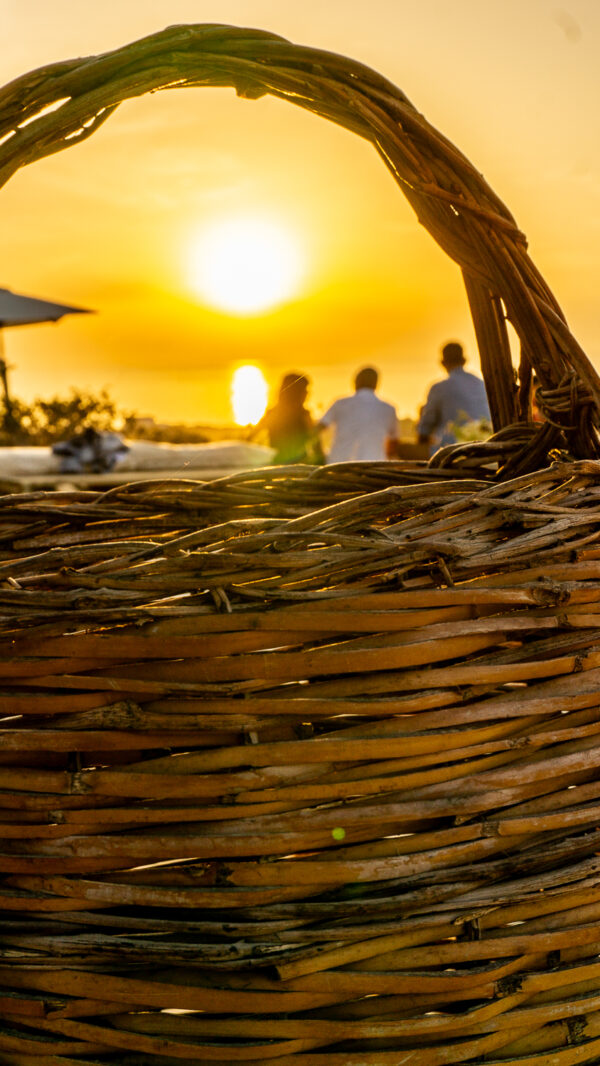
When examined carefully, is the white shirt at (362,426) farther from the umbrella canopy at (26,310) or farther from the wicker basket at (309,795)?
the umbrella canopy at (26,310)

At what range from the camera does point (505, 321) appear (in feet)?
2.92

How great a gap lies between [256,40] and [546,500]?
17.0 inches

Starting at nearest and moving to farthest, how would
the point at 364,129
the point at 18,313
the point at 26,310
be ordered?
the point at 364,129 < the point at 18,313 < the point at 26,310

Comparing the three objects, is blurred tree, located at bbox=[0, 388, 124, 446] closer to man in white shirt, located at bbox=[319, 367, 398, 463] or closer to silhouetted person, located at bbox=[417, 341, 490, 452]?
man in white shirt, located at bbox=[319, 367, 398, 463]

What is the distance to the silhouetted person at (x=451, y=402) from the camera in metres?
4.30

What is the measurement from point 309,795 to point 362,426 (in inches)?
156

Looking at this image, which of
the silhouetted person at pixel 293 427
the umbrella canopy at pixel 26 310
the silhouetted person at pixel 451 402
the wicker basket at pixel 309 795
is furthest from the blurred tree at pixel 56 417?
the wicker basket at pixel 309 795

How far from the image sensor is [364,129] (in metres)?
0.77

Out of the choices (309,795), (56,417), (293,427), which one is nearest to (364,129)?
(309,795)

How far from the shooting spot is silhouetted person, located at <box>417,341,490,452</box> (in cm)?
430

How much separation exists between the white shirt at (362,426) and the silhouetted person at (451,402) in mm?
189

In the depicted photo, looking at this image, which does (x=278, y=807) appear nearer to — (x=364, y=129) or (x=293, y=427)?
(x=364, y=129)

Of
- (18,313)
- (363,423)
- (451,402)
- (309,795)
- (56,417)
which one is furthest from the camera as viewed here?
(56,417)

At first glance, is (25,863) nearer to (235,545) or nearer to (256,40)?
(235,545)
